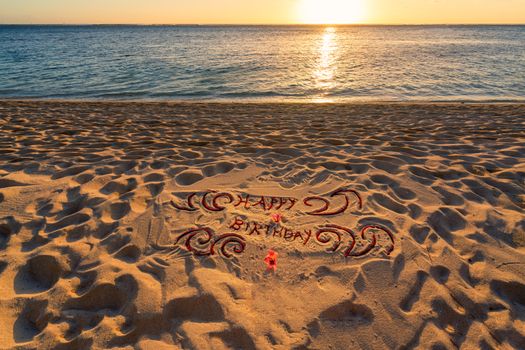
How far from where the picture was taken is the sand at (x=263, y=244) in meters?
2.08

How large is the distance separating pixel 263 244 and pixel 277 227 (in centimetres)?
28

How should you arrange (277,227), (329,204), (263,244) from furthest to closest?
(329,204)
(277,227)
(263,244)

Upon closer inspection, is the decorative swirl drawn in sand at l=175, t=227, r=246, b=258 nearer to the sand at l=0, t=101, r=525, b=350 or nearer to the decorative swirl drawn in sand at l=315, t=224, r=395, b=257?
the sand at l=0, t=101, r=525, b=350

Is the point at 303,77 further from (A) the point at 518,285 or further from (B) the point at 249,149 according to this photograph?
(A) the point at 518,285

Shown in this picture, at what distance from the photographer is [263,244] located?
2832 millimetres

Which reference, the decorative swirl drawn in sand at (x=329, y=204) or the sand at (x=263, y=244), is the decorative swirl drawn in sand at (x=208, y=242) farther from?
the decorative swirl drawn in sand at (x=329, y=204)

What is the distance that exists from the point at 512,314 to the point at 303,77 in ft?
52.2

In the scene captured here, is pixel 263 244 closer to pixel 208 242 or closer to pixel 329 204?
pixel 208 242

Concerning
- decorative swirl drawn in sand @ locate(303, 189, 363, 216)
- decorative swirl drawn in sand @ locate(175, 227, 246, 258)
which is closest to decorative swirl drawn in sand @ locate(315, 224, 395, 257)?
decorative swirl drawn in sand @ locate(303, 189, 363, 216)

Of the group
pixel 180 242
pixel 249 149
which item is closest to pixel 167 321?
pixel 180 242

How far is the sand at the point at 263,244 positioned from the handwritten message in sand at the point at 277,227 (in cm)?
2

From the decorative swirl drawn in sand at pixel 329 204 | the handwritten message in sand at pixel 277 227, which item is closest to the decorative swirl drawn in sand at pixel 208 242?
the handwritten message in sand at pixel 277 227

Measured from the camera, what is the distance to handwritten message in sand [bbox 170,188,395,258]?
Result: 280cm

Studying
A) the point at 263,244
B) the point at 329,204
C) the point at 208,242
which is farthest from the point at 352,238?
the point at 208,242
